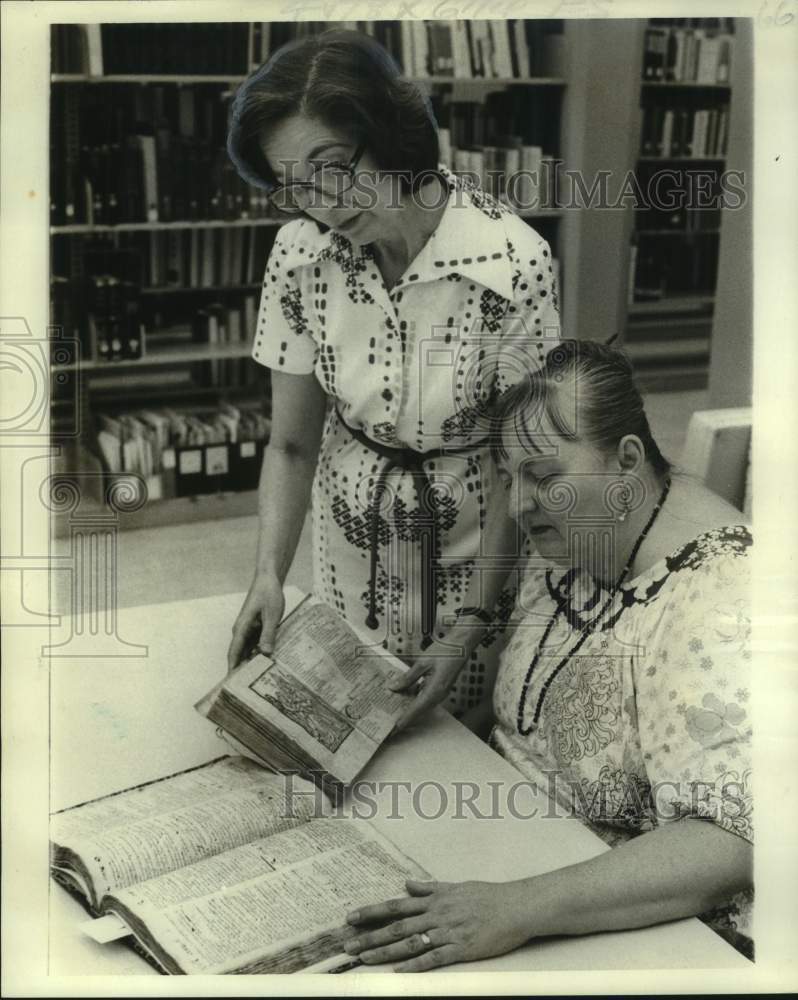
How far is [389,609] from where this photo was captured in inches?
68.7

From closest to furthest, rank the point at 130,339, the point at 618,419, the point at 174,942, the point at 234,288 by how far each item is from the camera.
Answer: the point at 174,942 < the point at 618,419 < the point at 130,339 < the point at 234,288

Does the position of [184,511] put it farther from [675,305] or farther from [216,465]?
[675,305]

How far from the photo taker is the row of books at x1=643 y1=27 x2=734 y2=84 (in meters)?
1.63

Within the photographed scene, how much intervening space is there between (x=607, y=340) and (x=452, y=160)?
14.2 inches

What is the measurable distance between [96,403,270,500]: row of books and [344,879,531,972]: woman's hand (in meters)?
0.70

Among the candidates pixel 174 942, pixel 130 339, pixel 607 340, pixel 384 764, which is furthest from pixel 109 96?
pixel 174 942

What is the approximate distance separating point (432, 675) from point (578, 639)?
242 mm

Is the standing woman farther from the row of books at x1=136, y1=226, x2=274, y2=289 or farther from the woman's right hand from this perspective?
the row of books at x1=136, y1=226, x2=274, y2=289

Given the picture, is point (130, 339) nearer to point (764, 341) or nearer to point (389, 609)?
point (389, 609)

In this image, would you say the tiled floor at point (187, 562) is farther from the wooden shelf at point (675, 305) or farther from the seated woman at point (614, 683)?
the wooden shelf at point (675, 305)

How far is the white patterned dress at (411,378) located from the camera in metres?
1.62

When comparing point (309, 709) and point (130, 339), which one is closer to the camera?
point (309, 709)

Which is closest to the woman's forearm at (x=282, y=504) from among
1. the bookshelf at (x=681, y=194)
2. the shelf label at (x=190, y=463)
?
the shelf label at (x=190, y=463)

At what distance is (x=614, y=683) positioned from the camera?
5.10 ft
